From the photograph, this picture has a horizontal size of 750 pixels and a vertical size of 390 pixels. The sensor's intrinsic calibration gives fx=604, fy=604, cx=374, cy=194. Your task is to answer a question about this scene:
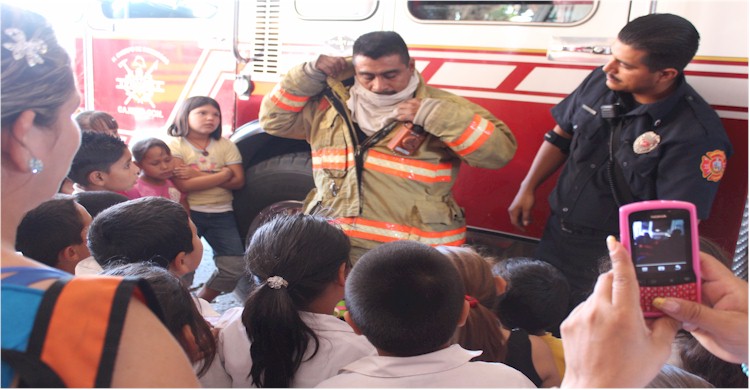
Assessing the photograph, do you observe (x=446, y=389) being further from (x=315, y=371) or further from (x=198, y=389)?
(x=198, y=389)

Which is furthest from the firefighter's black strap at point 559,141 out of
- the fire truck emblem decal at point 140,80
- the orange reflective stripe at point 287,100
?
the fire truck emblem decal at point 140,80

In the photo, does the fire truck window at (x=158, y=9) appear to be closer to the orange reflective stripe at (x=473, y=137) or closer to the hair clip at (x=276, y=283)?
the orange reflective stripe at (x=473, y=137)

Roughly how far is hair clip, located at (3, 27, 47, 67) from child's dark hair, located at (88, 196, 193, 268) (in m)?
1.13

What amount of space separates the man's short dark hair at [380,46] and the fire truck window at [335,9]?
64 cm

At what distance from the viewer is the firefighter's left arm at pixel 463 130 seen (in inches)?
94.0

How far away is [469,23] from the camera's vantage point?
286 centimetres

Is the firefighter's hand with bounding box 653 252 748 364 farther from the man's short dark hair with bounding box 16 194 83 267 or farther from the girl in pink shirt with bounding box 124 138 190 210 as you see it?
the girl in pink shirt with bounding box 124 138 190 210

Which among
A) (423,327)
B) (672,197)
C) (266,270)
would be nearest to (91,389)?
(423,327)

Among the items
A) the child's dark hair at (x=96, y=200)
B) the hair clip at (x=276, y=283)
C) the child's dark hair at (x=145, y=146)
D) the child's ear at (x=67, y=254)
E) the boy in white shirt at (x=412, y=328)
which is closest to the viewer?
the boy in white shirt at (x=412, y=328)

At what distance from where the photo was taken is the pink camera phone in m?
1.06

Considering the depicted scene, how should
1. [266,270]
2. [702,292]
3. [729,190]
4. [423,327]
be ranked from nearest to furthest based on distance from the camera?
[702,292] < [423,327] < [266,270] < [729,190]

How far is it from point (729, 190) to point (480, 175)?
107cm

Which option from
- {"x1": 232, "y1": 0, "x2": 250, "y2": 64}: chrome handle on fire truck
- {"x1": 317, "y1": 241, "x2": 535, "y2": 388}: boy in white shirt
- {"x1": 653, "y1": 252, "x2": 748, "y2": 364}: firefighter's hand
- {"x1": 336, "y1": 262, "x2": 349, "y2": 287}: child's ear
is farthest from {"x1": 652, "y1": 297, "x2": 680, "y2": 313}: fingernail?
{"x1": 232, "y1": 0, "x2": 250, "y2": 64}: chrome handle on fire truck

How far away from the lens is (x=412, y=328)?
1.26 metres
